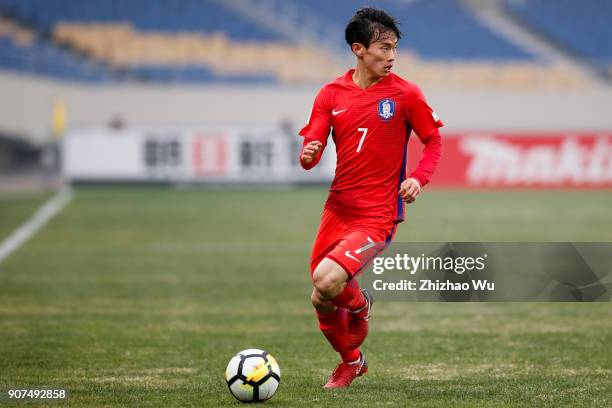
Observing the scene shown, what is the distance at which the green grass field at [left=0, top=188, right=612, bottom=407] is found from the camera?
6660 mm

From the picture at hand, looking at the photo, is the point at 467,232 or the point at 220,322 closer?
the point at 220,322

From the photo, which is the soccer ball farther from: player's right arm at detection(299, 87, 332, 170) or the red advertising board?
the red advertising board

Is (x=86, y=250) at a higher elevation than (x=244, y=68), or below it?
below

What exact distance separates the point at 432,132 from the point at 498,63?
27.6 metres

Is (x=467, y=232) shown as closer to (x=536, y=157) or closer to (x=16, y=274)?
(x=16, y=274)

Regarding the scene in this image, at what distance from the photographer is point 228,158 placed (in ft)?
92.1

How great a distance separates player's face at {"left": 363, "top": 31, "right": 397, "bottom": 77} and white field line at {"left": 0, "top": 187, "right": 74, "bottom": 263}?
9.67m

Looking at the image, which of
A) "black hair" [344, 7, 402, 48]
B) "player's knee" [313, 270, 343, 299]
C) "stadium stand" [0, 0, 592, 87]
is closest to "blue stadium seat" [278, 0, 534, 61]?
"stadium stand" [0, 0, 592, 87]

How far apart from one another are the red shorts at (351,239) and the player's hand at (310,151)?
46cm

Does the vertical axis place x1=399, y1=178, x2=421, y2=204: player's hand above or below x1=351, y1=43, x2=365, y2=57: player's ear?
below

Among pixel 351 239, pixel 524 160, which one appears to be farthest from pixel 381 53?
pixel 524 160

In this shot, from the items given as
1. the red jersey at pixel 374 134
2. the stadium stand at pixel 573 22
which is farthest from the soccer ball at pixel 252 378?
the stadium stand at pixel 573 22

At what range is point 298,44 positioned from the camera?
3438 centimetres

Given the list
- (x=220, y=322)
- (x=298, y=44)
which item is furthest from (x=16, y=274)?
(x=298, y=44)
